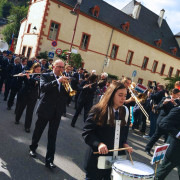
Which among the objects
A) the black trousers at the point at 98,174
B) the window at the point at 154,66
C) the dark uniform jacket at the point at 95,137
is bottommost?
the black trousers at the point at 98,174

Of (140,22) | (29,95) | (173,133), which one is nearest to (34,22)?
(140,22)

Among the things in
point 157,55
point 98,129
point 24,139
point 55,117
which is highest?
point 157,55

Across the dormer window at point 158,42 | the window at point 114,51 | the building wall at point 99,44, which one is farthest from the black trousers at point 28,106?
the dormer window at point 158,42

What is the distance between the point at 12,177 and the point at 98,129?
1956 mm

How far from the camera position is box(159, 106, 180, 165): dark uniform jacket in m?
3.71

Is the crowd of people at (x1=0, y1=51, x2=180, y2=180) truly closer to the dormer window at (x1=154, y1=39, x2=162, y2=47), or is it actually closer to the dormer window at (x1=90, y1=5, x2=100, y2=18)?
the dormer window at (x1=90, y1=5, x2=100, y2=18)

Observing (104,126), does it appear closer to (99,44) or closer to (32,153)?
(32,153)

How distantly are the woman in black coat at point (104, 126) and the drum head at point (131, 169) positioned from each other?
0.20 metres

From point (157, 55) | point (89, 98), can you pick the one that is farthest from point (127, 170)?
point (157, 55)

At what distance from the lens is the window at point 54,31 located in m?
23.3

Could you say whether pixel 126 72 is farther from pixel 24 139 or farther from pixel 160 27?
pixel 24 139

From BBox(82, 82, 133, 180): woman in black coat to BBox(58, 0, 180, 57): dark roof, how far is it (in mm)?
22382

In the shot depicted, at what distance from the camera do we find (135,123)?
961cm

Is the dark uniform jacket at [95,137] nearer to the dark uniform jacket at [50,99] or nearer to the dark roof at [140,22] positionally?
the dark uniform jacket at [50,99]
